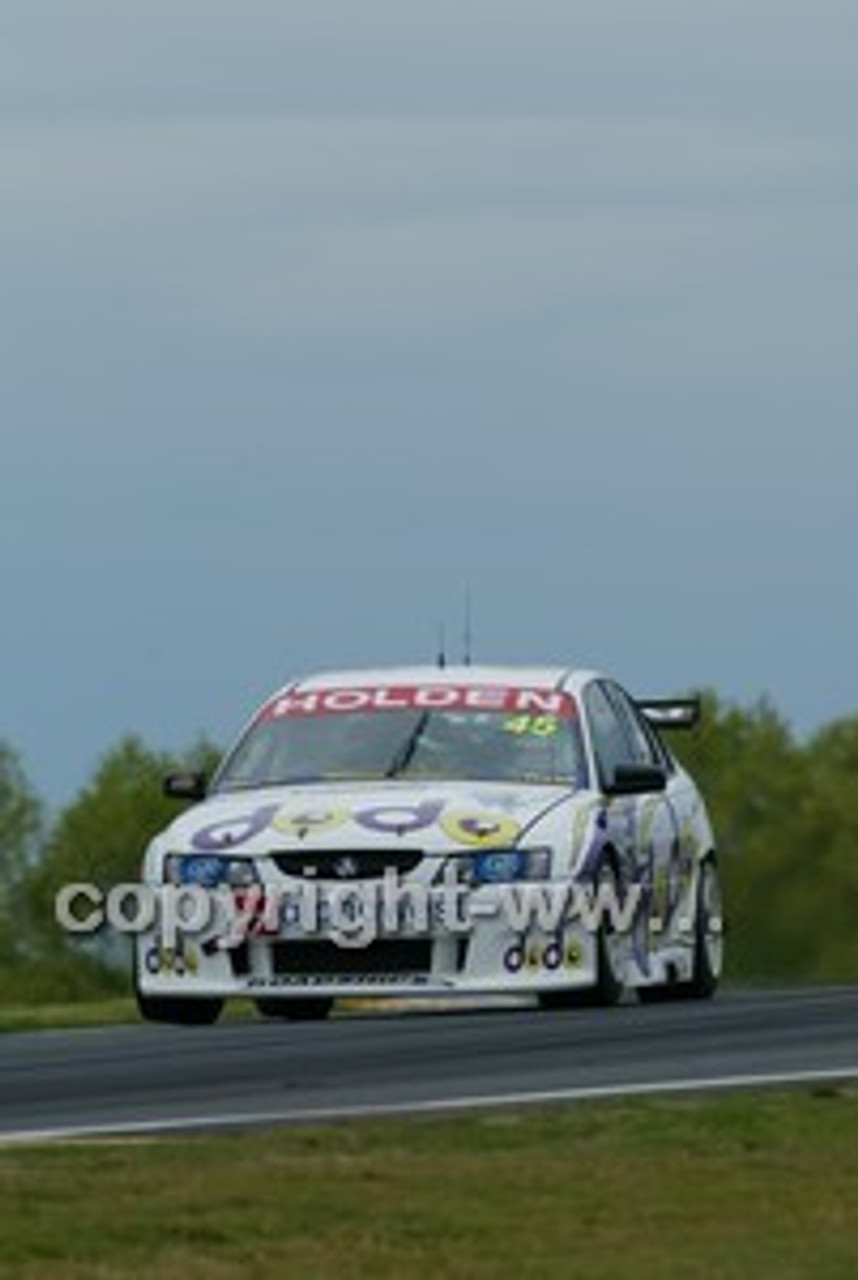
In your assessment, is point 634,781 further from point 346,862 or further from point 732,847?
point 732,847

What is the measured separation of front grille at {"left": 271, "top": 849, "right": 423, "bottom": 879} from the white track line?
527 cm

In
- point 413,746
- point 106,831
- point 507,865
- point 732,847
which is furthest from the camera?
point 106,831

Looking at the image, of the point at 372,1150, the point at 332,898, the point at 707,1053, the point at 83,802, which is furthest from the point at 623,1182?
the point at 83,802

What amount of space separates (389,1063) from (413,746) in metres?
5.79

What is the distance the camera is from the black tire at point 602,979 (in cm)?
2438

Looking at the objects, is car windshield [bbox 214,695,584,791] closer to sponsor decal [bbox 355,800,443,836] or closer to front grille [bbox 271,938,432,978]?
sponsor decal [bbox 355,800,443,836]

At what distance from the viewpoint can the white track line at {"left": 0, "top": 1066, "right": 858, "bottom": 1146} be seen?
16.3m

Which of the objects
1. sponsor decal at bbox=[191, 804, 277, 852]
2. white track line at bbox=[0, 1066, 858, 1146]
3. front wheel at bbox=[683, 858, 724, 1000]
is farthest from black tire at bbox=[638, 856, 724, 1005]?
white track line at bbox=[0, 1066, 858, 1146]

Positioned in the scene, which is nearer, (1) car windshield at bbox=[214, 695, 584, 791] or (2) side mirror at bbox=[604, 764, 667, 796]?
(2) side mirror at bbox=[604, 764, 667, 796]

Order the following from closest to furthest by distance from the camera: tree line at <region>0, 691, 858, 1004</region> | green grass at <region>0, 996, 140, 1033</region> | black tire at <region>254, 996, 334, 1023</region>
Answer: black tire at <region>254, 996, 334, 1023</region> → green grass at <region>0, 996, 140, 1033</region> → tree line at <region>0, 691, 858, 1004</region>

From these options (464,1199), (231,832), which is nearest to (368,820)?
(231,832)

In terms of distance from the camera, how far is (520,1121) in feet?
54.1

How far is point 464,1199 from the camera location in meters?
14.2

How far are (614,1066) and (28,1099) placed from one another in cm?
223
